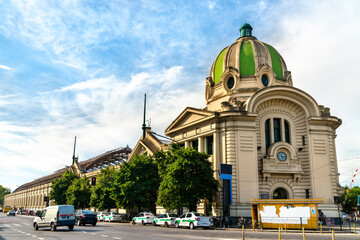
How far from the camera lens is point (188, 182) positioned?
37969mm

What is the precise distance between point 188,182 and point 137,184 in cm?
1168

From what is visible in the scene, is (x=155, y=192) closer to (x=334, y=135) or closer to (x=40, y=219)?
(x=40, y=219)

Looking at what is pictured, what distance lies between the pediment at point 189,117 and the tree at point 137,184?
641 cm

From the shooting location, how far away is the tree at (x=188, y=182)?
3809 cm

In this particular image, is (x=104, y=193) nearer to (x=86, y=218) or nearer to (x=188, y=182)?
(x=86, y=218)

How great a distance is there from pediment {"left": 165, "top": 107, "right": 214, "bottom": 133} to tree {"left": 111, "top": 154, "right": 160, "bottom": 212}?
21.0 feet

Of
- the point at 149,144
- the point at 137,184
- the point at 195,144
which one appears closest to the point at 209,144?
the point at 195,144

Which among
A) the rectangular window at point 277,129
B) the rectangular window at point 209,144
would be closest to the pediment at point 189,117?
the rectangular window at point 209,144

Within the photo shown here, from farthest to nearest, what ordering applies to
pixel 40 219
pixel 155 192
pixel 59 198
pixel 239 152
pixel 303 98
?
pixel 59 198 < pixel 155 192 < pixel 303 98 < pixel 239 152 < pixel 40 219

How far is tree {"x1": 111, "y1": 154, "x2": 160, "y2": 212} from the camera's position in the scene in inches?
1853

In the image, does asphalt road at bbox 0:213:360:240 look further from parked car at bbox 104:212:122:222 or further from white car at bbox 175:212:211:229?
parked car at bbox 104:212:122:222

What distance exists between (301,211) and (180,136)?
23.6 metres

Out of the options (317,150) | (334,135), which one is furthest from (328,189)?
(334,135)

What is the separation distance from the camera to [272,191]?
41844mm
